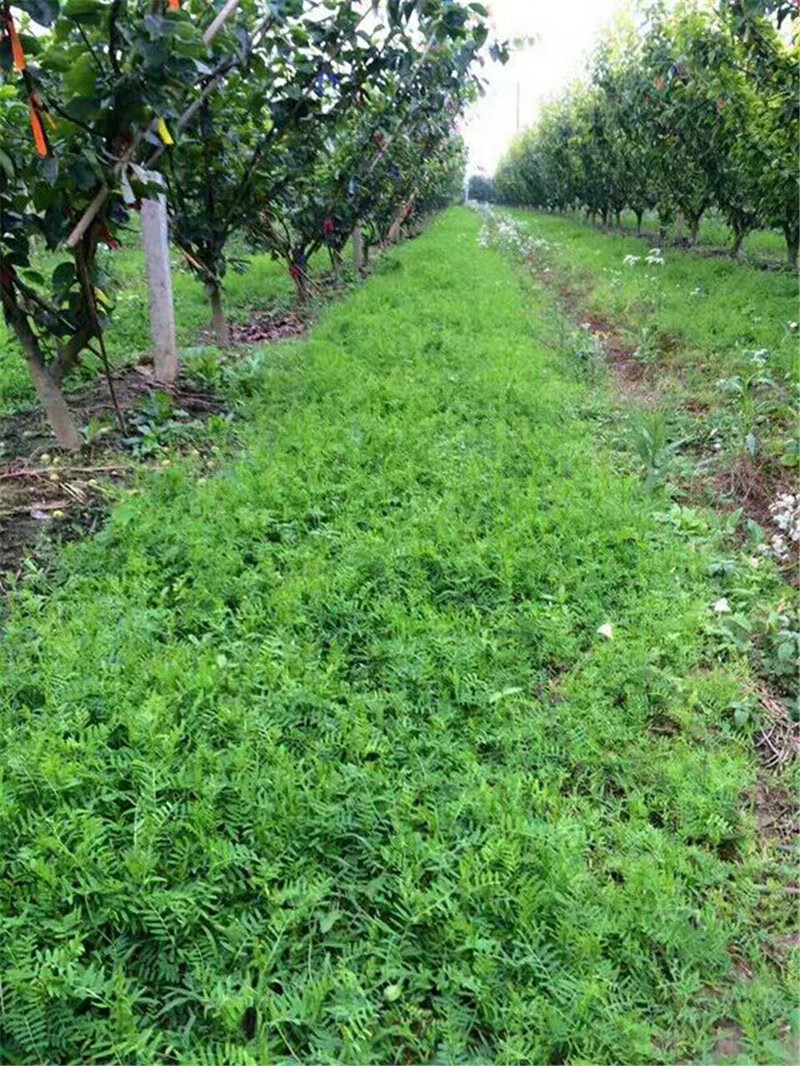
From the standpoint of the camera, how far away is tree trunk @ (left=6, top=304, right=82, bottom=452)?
3660 millimetres

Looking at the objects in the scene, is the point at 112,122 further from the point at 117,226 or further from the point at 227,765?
the point at 227,765

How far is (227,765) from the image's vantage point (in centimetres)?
188

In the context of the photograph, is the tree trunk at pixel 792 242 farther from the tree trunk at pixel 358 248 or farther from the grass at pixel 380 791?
the grass at pixel 380 791

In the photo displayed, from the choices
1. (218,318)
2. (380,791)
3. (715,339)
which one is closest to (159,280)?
(218,318)

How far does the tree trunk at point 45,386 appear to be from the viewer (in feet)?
12.0

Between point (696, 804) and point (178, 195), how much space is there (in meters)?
6.21

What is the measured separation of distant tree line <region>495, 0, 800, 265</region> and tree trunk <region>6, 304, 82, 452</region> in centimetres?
458

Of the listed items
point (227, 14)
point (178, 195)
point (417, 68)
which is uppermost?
point (417, 68)

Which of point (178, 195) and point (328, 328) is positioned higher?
point (178, 195)

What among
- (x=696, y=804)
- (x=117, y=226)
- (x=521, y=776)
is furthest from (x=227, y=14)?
(x=696, y=804)

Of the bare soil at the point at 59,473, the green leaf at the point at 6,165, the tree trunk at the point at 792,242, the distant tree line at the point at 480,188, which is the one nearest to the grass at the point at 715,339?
the tree trunk at the point at 792,242

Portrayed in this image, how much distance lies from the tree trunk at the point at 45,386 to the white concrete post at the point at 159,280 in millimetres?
1242

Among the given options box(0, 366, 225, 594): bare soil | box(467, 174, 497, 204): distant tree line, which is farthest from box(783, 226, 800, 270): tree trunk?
box(467, 174, 497, 204): distant tree line

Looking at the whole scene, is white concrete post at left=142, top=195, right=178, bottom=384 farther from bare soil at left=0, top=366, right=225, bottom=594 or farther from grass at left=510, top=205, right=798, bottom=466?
grass at left=510, top=205, right=798, bottom=466
